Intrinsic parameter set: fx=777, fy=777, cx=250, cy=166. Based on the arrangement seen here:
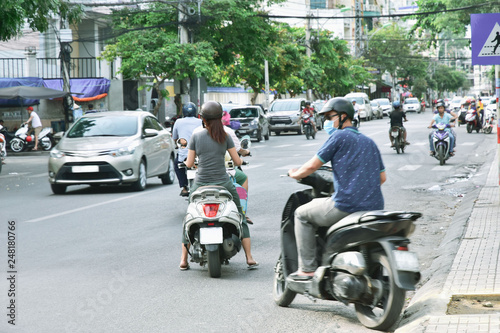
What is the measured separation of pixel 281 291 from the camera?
19.7ft

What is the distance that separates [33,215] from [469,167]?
11827 mm

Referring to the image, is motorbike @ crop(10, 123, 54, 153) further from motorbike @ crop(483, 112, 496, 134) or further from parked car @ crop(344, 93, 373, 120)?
parked car @ crop(344, 93, 373, 120)

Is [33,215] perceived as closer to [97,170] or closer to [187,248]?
[97,170]

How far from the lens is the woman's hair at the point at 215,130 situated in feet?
23.7

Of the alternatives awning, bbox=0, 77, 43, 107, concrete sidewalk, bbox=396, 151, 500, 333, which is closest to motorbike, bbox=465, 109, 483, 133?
awning, bbox=0, 77, 43, 107

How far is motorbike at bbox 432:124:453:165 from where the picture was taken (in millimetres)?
19734

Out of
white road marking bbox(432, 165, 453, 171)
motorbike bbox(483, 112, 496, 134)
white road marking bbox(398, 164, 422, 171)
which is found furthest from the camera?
motorbike bbox(483, 112, 496, 134)

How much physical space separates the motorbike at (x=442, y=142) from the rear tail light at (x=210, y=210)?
1377 centimetres

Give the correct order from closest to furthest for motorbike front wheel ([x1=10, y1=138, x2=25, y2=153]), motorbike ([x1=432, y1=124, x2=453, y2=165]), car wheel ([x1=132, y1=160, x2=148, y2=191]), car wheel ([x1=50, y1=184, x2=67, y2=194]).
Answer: car wheel ([x1=50, y1=184, x2=67, y2=194])
car wheel ([x1=132, y1=160, x2=148, y2=191])
motorbike ([x1=432, y1=124, x2=453, y2=165])
motorbike front wheel ([x1=10, y1=138, x2=25, y2=153])

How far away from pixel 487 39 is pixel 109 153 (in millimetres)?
7191

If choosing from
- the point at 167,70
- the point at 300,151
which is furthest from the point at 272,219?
the point at 167,70

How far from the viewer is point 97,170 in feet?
47.4

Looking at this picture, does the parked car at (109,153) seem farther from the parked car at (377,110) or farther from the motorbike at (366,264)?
the parked car at (377,110)

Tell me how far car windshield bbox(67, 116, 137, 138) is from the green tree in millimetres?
3334
